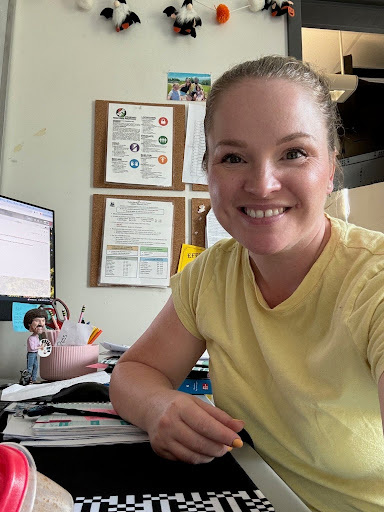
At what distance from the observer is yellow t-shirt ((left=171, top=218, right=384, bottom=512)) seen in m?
0.64

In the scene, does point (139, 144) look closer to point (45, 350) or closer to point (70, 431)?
point (45, 350)

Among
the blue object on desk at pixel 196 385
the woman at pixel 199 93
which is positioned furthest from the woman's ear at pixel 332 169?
the woman at pixel 199 93

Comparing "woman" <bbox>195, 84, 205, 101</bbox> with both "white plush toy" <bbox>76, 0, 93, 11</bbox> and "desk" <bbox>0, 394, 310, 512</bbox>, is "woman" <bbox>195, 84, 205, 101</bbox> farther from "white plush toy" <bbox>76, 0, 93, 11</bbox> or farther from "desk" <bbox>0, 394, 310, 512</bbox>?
"desk" <bbox>0, 394, 310, 512</bbox>

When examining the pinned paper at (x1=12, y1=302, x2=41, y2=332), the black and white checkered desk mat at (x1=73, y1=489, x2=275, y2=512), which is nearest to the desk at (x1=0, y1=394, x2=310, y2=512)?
the black and white checkered desk mat at (x1=73, y1=489, x2=275, y2=512)

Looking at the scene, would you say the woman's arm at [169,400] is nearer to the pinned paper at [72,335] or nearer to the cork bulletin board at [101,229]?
the pinned paper at [72,335]

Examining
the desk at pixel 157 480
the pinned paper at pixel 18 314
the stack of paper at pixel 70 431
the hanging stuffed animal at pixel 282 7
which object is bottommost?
the desk at pixel 157 480

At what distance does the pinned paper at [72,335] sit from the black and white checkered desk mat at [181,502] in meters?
0.89

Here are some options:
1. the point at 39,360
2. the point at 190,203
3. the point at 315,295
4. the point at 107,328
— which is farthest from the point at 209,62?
the point at 315,295

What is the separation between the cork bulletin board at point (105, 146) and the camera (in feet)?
6.06

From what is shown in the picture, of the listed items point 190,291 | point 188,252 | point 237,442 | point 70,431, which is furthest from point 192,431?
point 188,252

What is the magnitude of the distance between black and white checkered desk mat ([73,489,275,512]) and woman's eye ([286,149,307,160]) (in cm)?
45

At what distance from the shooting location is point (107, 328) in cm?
177

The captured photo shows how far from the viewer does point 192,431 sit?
1.94 feet

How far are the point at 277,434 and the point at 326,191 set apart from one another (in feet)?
1.22
